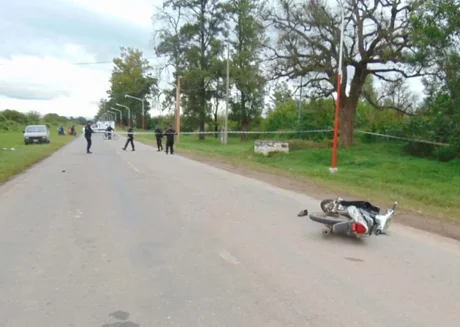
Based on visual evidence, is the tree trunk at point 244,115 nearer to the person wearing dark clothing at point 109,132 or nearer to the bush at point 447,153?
the person wearing dark clothing at point 109,132

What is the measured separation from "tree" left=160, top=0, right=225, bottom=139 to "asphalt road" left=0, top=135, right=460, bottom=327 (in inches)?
1680

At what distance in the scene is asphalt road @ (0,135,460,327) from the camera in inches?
152

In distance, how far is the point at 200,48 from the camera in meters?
50.9

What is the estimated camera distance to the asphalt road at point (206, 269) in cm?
387

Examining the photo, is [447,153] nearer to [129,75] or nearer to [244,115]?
[244,115]

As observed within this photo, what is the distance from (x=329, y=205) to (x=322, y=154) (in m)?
17.2

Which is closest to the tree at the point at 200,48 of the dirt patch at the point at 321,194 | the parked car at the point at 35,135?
the parked car at the point at 35,135

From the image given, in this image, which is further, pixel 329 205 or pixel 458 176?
pixel 458 176

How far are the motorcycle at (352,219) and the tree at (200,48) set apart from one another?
43.8 metres

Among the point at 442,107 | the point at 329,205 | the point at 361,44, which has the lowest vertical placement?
the point at 329,205

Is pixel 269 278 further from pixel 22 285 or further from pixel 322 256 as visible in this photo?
pixel 22 285

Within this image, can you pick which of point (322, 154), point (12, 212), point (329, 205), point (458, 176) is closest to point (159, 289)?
point (329, 205)

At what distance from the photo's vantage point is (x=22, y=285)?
4.44 meters

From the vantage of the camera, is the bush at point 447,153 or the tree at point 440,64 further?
the bush at point 447,153
